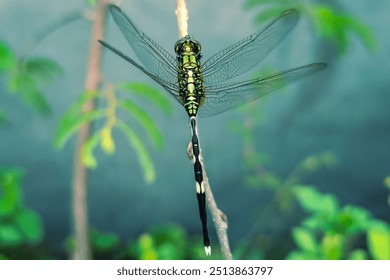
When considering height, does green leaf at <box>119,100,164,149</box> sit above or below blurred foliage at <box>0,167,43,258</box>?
above

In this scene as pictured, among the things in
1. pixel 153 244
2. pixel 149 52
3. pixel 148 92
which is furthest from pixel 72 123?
pixel 153 244

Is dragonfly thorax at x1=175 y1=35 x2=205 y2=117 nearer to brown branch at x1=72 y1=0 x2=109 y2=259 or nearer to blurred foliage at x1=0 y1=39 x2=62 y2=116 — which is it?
brown branch at x1=72 y1=0 x2=109 y2=259

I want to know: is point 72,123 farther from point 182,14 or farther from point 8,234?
point 182,14

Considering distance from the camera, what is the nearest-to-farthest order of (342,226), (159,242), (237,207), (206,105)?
(206,105)
(342,226)
(159,242)
(237,207)

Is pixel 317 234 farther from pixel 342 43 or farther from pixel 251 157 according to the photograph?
pixel 342 43

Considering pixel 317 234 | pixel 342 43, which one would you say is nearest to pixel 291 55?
pixel 342 43

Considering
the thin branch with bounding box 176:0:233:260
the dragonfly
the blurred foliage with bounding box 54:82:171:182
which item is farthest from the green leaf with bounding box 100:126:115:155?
the thin branch with bounding box 176:0:233:260

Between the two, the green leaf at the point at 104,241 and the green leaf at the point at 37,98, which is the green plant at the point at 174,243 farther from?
the green leaf at the point at 37,98
